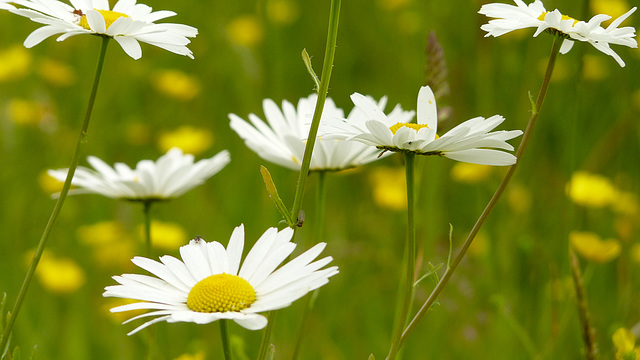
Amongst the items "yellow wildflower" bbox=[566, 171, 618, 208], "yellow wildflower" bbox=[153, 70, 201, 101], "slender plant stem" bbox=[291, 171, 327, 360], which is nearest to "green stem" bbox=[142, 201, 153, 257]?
"slender plant stem" bbox=[291, 171, 327, 360]

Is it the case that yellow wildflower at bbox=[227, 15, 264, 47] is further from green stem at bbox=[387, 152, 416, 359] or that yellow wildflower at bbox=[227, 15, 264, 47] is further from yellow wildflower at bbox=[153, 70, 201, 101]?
green stem at bbox=[387, 152, 416, 359]

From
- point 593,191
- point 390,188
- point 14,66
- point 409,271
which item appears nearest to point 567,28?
point 409,271

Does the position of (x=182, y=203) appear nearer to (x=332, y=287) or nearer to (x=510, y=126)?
(x=332, y=287)

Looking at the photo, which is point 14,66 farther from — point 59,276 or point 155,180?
point 155,180

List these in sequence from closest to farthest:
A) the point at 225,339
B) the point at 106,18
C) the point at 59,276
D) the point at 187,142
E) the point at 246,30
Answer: the point at 225,339 < the point at 106,18 < the point at 59,276 < the point at 187,142 < the point at 246,30

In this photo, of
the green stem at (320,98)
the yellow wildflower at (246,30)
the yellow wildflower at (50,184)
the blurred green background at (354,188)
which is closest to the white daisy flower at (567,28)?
the green stem at (320,98)

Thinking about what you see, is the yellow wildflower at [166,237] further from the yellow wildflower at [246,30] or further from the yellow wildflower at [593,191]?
the yellow wildflower at [246,30]
